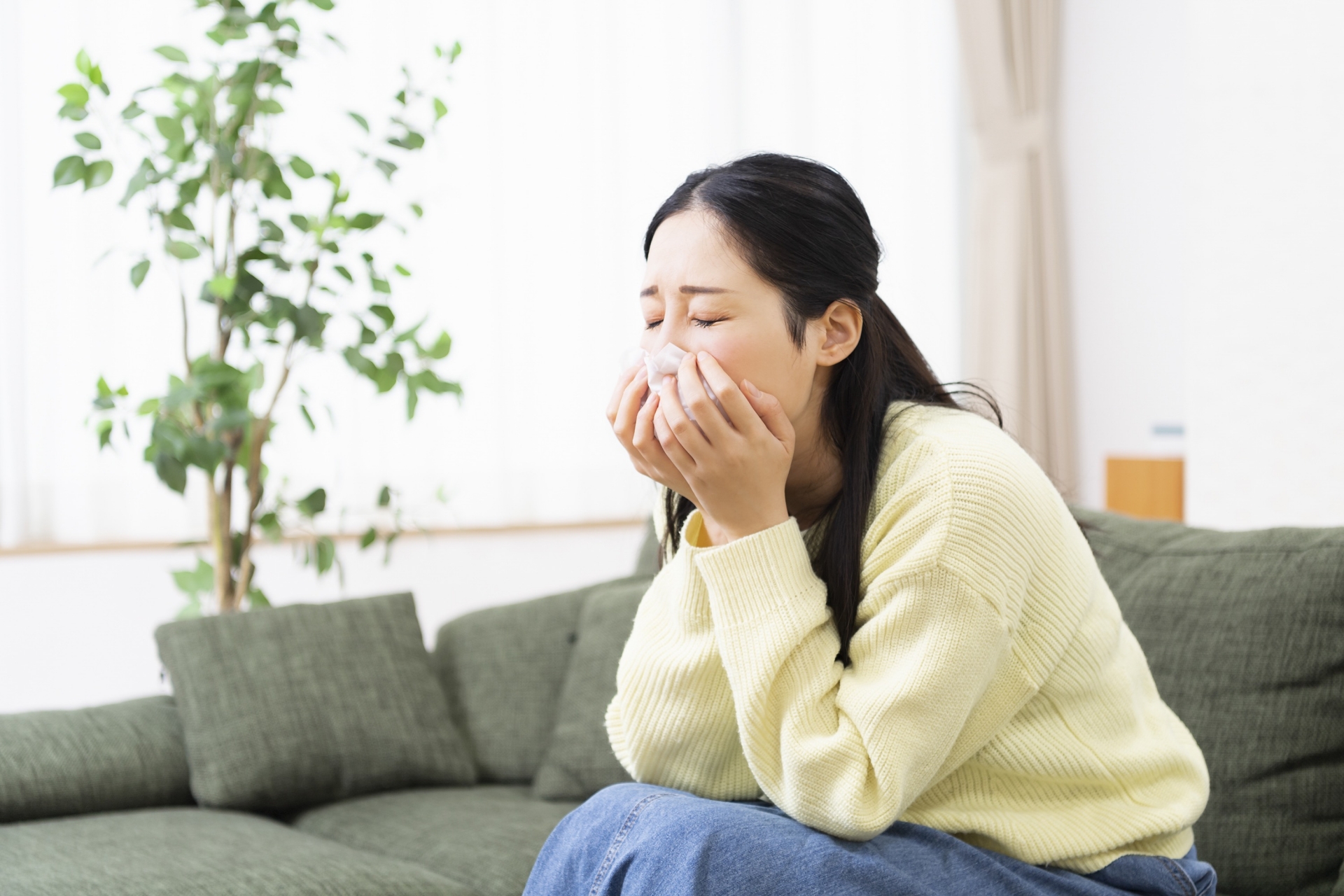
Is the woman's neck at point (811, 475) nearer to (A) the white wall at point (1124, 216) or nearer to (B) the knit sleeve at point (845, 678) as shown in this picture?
(B) the knit sleeve at point (845, 678)

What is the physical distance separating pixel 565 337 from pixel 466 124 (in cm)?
57

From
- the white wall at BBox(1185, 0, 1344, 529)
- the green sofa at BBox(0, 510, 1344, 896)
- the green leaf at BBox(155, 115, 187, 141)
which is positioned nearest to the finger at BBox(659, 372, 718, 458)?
the green sofa at BBox(0, 510, 1344, 896)

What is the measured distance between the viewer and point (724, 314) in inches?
46.1

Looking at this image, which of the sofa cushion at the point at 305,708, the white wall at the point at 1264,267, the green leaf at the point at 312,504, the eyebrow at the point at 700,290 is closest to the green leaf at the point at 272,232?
the green leaf at the point at 312,504

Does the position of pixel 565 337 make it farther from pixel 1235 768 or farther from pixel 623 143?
pixel 1235 768

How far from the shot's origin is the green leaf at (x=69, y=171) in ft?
7.03

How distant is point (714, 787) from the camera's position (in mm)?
1243

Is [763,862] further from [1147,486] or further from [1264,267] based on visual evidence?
[1147,486]

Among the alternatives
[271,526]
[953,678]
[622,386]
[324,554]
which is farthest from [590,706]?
[953,678]

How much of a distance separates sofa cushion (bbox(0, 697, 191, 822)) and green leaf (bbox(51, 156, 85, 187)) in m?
0.87

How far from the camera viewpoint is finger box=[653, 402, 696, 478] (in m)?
1.14

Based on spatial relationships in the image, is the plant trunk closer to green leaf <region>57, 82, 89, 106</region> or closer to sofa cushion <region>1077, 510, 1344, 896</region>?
green leaf <region>57, 82, 89, 106</region>

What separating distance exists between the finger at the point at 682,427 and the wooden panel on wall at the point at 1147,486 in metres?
2.00

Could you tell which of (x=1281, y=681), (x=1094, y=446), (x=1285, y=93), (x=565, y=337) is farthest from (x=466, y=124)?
(x=1281, y=681)
